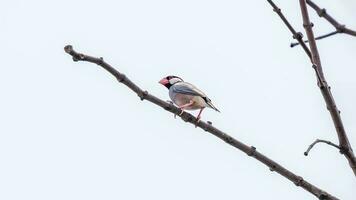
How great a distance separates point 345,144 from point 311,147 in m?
0.18

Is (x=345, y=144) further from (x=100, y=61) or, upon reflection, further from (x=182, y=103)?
(x=182, y=103)

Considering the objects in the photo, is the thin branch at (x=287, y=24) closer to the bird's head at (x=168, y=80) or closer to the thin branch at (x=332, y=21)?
the thin branch at (x=332, y=21)

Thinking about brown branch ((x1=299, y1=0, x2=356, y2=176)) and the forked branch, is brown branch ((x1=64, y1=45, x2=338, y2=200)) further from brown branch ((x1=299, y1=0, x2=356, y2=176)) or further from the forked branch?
the forked branch

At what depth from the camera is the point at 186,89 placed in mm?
8242

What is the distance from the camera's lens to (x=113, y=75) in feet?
11.1

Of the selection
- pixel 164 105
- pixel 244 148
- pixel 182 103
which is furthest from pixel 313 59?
pixel 182 103

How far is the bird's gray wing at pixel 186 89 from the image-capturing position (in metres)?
8.09

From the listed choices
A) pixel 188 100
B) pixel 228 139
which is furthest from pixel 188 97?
pixel 228 139

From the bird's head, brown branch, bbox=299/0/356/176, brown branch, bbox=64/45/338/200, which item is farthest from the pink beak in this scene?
brown branch, bbox=299/0/356/176

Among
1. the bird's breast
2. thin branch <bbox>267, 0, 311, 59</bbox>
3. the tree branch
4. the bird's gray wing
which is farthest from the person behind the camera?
the bird's gray wing

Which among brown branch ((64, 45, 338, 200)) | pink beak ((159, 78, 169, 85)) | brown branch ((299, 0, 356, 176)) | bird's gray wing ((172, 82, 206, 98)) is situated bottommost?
brown branch ((64, 45, 338, 200))

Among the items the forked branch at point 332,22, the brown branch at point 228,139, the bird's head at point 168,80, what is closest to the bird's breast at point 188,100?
the bird's head at point 168,80

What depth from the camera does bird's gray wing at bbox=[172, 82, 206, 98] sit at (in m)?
8.09

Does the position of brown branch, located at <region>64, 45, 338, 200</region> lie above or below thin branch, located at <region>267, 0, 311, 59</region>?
below
